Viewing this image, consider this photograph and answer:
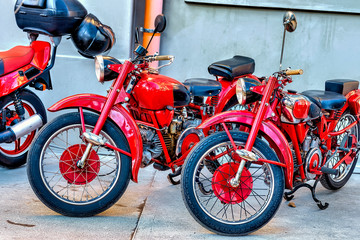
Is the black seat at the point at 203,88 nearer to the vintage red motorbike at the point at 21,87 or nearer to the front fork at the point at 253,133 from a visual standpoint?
the front fork at the point at 253,133

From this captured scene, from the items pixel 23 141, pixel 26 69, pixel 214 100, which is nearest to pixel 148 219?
pixel 214 100

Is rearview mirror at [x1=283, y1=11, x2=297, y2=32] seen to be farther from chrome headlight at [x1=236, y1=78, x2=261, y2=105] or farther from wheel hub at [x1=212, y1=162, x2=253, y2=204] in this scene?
wheel hub at [x1=212, y1=162, x2=253, y2=204]

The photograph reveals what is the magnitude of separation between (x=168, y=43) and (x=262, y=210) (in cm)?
293

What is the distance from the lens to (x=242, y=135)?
11.9ft

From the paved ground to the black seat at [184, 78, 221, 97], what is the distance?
907 millimetres

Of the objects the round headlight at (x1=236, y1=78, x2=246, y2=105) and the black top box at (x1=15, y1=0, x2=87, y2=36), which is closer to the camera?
the round headlight at (x1=236, y1=78, x2=246, y2=105)

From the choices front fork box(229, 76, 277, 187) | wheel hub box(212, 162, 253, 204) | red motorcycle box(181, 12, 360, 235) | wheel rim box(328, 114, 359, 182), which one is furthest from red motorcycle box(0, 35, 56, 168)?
wheel rim box(328, 114, 359, 182)

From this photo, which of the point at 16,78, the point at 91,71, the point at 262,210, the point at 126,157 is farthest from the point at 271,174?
the point at 91,71

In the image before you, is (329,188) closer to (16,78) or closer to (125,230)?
(125,230)

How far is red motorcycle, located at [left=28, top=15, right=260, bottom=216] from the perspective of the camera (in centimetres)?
362

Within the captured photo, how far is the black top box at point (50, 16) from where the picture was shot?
176 inches

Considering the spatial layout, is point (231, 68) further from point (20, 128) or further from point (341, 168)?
point (20, 128)

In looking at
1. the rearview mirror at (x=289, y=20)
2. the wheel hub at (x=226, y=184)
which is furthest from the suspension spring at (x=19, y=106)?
the rearview mirror at (x=289, y=20)

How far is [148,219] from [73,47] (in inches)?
98.6
